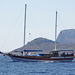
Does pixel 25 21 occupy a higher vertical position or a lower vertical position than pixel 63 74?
higher

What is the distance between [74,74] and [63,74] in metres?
2.38

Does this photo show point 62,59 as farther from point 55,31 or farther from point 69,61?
point 55,31

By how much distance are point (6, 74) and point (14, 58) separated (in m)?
53.0

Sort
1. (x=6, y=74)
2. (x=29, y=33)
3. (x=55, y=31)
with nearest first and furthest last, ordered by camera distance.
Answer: (x=6, y=74), (x=29, y=33), (x=55, y=31)

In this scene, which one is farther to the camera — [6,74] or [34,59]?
[34,59]

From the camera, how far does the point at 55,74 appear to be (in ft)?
229

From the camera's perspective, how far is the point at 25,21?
404ft

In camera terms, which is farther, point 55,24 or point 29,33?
point 55,24

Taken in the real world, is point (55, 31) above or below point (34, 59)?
above

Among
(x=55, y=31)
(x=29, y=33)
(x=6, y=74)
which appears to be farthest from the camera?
(x=55, y=31)

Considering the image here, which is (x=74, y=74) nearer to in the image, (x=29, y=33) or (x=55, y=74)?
(x=55, y=74)

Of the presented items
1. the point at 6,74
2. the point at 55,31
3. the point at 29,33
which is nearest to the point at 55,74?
the point at 6,74

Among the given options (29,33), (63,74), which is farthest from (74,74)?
(29,33)

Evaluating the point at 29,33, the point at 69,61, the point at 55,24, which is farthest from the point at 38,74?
the point at 55,24
